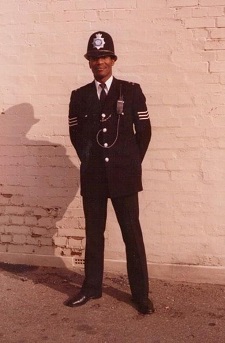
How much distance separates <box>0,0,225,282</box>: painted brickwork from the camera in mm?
4805

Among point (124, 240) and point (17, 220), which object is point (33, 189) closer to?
point (17, 220)

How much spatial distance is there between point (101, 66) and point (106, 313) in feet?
6.50

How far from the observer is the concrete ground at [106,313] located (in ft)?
12.8

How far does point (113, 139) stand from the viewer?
13.9 ft

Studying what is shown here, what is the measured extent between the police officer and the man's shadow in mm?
838

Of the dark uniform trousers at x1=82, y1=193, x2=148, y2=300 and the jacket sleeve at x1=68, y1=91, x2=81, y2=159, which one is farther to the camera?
the jacket sleeve at x1=68, y1=91, x2=81, y2=159

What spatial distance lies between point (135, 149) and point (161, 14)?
1.38 metres

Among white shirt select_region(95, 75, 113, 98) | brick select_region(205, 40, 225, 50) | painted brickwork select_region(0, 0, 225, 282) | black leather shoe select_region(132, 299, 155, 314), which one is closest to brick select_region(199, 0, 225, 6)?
painted brickwork select_region(0, 0, 225, 282)

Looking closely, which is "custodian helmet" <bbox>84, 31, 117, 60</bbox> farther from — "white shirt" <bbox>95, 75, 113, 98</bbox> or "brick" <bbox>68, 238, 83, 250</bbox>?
"brick" <bbox>68, 238, 83, 250</bbox>

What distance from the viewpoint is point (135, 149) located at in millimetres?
4297

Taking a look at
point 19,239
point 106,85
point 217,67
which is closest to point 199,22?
point 217,67

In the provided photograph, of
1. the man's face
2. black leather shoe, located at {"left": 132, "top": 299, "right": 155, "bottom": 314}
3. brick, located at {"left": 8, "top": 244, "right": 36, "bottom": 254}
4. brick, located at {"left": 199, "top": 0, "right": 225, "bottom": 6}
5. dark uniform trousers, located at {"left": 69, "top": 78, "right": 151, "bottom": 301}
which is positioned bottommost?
black leather shoe, located at {"left": 132, "top": 299, "right": 155, "bottom": 314}

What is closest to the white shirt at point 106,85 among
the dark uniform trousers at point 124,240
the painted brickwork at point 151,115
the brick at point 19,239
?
the painted brickwork at point 151,115

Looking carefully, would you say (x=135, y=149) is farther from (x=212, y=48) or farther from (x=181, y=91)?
(x=212, y=48)
